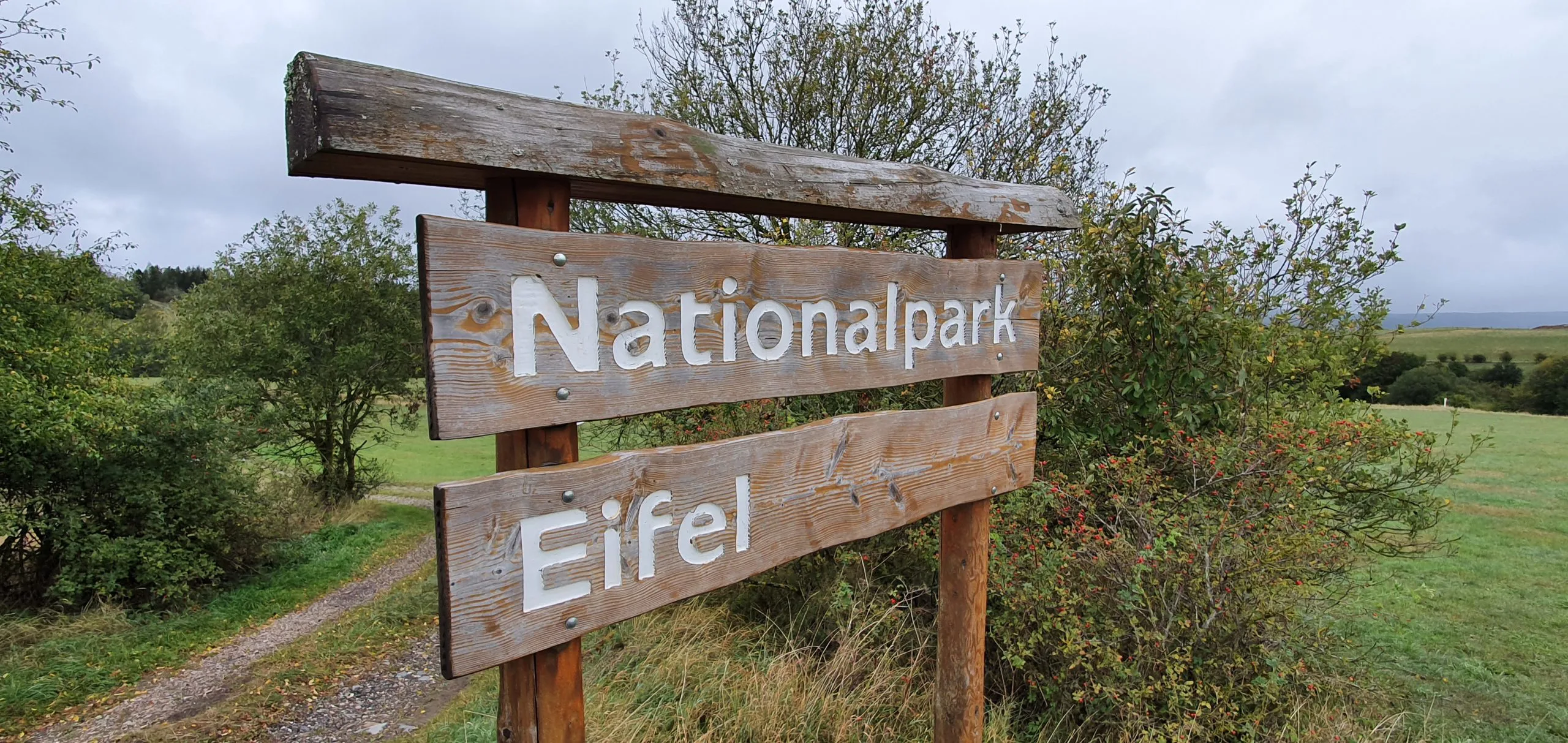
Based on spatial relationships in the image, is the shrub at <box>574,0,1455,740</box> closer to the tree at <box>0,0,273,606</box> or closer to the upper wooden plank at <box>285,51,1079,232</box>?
the upper wooden plank at <box>285,51,1079,232</box>

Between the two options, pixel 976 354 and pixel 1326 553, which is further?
pixel 1326 553

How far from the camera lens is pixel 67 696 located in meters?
6.46

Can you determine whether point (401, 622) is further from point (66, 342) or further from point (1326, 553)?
point (1326, 553)

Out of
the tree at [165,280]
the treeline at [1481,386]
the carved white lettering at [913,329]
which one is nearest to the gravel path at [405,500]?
the carved white lettering at [913,329]

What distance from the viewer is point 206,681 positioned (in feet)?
22.5

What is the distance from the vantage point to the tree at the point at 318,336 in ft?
47.4

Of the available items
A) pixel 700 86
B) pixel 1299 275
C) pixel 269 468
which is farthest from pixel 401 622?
pixel 1299 275

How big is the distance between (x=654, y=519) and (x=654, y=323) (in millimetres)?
444

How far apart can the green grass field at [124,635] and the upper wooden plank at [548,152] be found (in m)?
7.25

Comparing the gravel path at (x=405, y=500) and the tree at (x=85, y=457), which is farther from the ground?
the tree at (x=85, y=457)

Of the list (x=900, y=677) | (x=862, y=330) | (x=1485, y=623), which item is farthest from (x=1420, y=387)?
(x=862, y=330)

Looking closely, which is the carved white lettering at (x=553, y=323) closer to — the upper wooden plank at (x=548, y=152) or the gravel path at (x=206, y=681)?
the upper wooden plank at (x=548, y=152)

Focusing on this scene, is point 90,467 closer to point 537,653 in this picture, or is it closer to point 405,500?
point 405,500

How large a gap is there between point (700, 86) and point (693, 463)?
983cm
